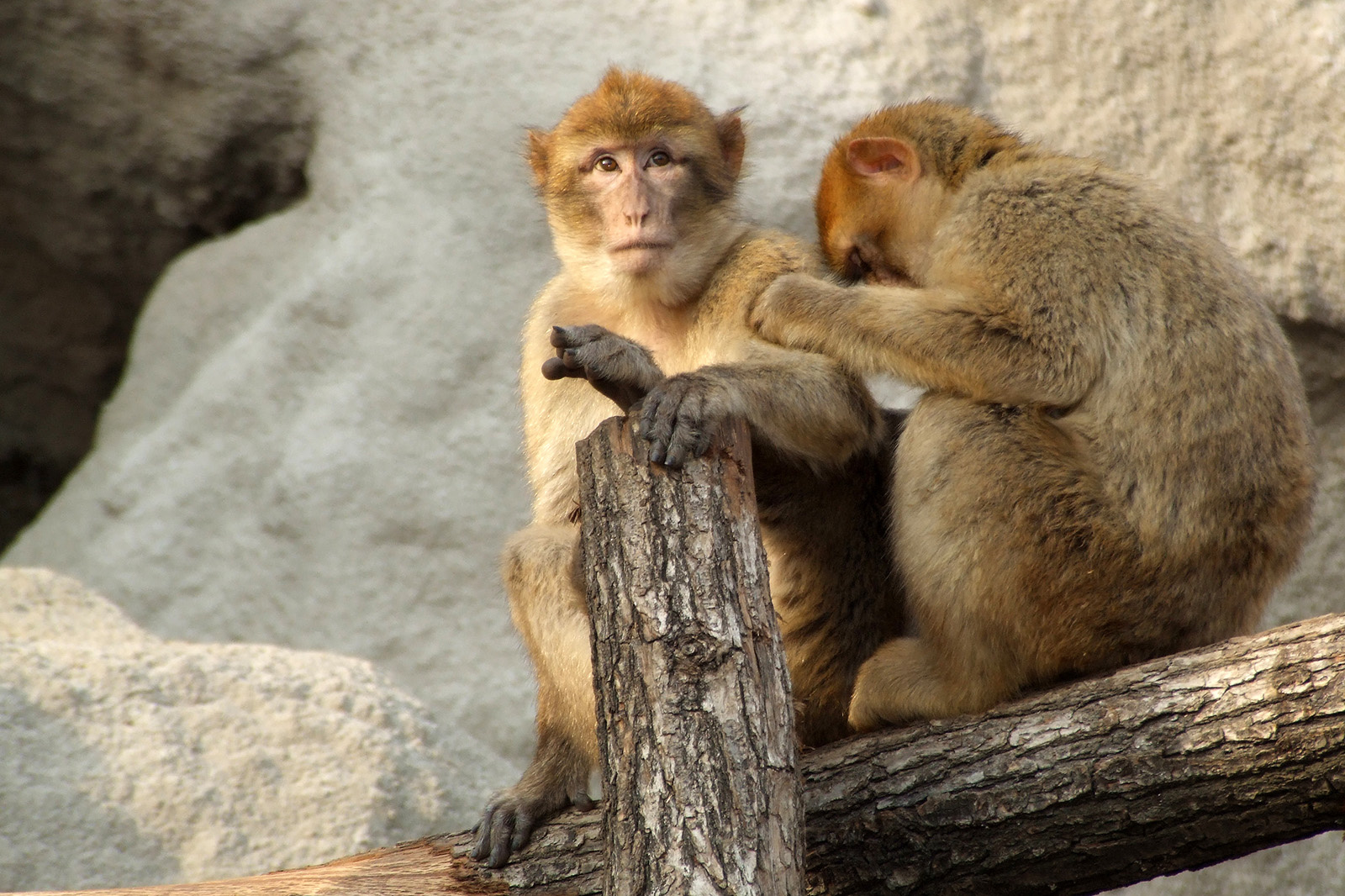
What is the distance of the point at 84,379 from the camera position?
7086 mm

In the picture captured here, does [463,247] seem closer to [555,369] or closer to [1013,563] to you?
[555,369]

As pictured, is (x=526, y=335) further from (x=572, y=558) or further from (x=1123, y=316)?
(x=1123, y=316)

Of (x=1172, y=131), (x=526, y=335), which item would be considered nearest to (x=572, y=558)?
(x=526, y=335)

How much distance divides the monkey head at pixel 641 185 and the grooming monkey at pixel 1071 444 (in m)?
0.48

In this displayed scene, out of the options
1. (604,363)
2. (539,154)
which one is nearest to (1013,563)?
(604,363)

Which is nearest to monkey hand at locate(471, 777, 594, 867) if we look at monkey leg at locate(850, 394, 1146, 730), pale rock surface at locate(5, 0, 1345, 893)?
monkey leg at locate(850, 394, 1146, 730)

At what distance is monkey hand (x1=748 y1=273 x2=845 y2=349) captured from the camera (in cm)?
338

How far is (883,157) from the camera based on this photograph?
3775mm

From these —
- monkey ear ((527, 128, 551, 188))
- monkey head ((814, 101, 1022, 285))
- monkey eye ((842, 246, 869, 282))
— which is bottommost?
monkey eye ((842, 246, 869, 282))

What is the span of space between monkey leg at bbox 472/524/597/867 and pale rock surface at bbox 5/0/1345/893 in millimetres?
2049

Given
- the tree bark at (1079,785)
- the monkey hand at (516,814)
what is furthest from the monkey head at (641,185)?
the monkey hand at (516,814)

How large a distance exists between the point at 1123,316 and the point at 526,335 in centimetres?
169

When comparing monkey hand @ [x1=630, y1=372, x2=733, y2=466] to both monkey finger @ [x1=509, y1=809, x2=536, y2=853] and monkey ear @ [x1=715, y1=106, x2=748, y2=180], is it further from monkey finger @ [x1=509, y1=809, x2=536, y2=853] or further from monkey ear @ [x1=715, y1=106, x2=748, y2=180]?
monkey ear @ [x1=715, y1=106, x2=748, y2=180]

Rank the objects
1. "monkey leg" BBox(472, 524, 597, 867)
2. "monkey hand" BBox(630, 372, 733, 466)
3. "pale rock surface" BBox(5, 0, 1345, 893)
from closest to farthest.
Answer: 1. "monkey hand" BBox(630, 372, 733, 466)
2. "monkey leg" BBox(472, 524, 597, 867)
3. "pale rock surface" BBox(5, 0, 1345, 893)
